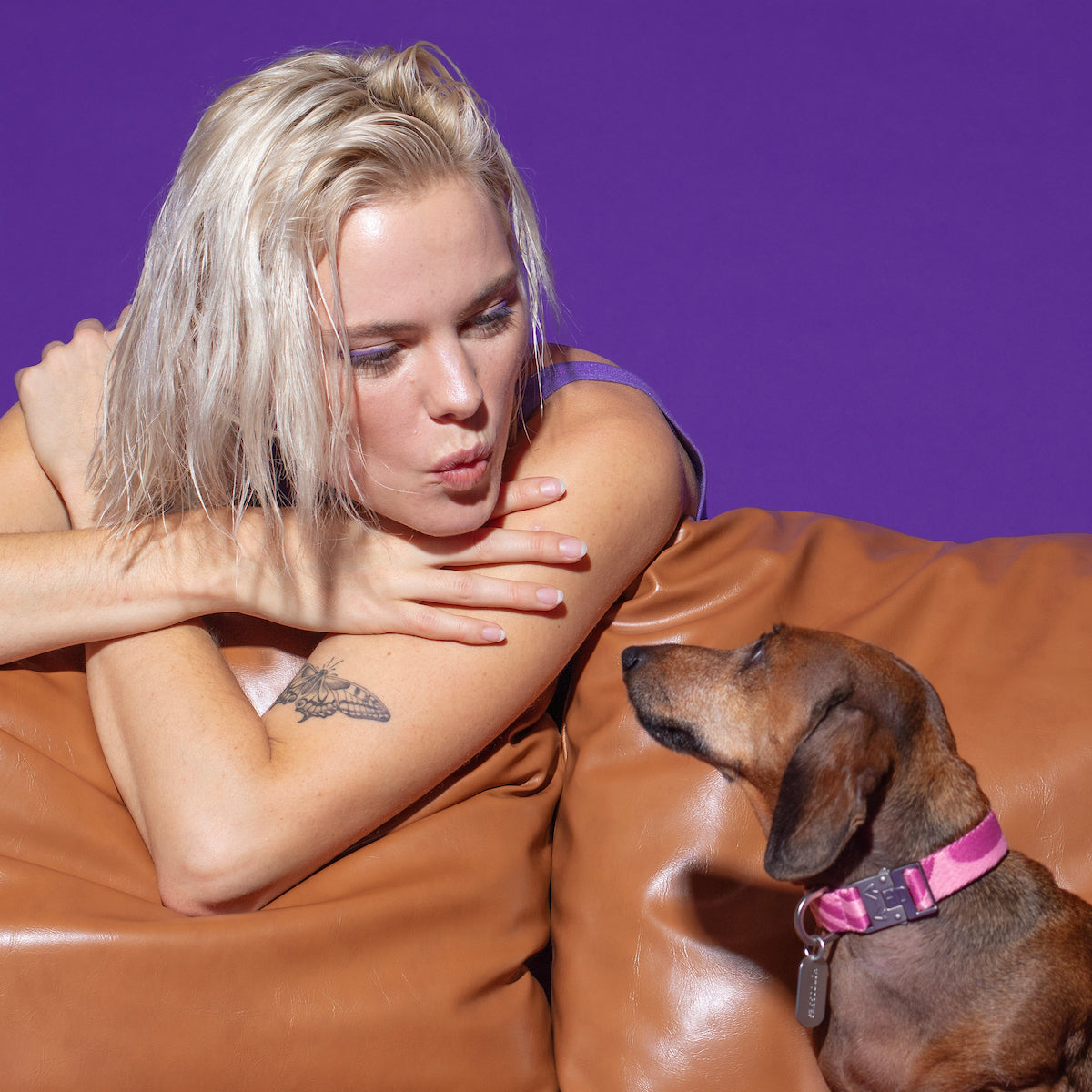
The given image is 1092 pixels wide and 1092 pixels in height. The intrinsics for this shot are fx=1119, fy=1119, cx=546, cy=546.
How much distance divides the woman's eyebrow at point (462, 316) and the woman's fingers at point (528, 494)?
0.30m

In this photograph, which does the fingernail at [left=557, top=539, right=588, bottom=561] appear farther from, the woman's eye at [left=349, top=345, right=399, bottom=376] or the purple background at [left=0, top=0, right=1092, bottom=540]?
the purple background at [left=0, top=0, right=1092, bottom=540]

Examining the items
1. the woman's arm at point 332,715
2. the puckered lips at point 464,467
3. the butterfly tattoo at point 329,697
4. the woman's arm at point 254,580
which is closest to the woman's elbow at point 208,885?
the woman's arm at point 332,715

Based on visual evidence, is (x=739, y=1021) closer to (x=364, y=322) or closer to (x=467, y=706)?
(x=467, y=706)

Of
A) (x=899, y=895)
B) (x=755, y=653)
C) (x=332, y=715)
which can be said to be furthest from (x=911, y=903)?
(x=332, y=715)

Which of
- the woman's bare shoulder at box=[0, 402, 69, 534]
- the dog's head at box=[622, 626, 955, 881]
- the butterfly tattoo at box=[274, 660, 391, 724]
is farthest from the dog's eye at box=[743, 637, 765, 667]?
the woman's bare shoulder at box=[0, 402, 69, 534]

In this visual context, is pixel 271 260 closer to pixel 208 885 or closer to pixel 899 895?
pixel 208 885

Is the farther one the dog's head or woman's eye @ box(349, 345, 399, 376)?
woman's eye @ box(349, 345, 399, 376)

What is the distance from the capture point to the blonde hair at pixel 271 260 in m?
1.50

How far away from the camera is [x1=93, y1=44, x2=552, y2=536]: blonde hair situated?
1.50 metres

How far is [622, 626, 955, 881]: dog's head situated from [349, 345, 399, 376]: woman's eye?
1.82ft

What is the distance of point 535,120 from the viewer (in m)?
3.12

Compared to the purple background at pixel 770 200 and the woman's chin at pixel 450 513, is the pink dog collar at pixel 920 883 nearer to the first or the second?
the woman's chin at pixel 450 513

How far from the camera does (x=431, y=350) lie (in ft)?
5.08

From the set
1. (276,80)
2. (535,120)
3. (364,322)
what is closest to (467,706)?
(364,322)
